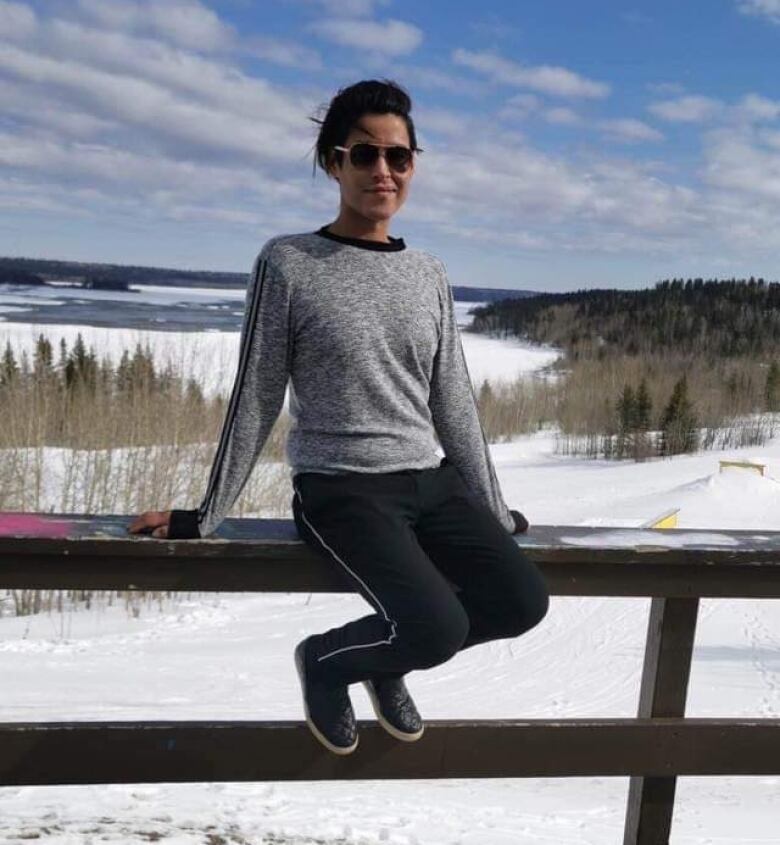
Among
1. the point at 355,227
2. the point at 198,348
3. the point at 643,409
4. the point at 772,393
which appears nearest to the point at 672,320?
the point at 772,393

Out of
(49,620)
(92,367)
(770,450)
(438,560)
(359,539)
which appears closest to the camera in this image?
(359,539)

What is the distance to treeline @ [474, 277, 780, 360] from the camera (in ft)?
208

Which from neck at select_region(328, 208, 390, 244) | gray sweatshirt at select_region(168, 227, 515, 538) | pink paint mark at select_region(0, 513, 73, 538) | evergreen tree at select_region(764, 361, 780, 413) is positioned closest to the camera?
pink paint mark at select_region(0, 513, 73, 538)

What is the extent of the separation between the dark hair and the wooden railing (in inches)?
34.9

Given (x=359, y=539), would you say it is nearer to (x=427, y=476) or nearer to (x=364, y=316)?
(x=427, y=476)

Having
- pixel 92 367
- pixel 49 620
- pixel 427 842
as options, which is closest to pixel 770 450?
pixel 92 367

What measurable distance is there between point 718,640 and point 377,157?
5.99 meters

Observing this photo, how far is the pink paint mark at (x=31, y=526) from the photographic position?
1.76 metres

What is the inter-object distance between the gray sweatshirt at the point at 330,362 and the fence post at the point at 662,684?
0.66 meters

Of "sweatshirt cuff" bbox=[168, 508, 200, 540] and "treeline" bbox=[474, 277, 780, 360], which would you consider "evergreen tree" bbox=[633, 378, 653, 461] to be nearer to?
"treeline" bbox=[474, 277, 780, 360]

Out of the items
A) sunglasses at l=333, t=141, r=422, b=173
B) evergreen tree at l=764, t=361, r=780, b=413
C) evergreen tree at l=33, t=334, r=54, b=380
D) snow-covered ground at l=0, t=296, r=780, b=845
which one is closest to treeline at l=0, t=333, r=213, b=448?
evergreen tree at l=33, t=334, r=54, b=380

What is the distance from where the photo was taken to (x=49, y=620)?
7469 millimetres

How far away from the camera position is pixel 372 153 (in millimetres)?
1984

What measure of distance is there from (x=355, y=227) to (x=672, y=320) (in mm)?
73129
